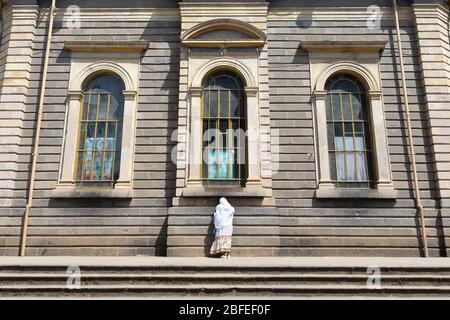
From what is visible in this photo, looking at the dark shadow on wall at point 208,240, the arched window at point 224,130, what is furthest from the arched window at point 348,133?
the dark shadow on wall at point 208,240

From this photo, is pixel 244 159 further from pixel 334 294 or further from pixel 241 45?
pixel 334 294

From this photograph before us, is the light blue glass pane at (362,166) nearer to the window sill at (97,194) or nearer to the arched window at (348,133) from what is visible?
the arched window at (348,133)

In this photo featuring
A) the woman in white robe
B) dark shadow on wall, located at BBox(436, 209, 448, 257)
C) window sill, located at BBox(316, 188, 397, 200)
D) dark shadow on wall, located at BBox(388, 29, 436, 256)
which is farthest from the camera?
dark shadow on wall, located at BBox(388, 29, 436, 256)

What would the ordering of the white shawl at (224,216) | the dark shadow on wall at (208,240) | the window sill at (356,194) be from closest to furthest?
the white shawl at (224,216), the dark shadow on wall at (208,240), the window sill at (356,194)

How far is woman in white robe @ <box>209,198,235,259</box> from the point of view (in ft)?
32.1

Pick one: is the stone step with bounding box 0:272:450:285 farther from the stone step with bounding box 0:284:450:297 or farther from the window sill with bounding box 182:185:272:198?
the window sill with bounding box 182:185:272:198

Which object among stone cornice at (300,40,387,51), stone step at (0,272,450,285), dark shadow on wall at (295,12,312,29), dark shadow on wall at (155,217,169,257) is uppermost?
dark shadow on wall at (295,12,312,29)

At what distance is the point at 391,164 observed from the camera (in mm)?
11125

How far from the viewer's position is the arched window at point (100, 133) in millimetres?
11375

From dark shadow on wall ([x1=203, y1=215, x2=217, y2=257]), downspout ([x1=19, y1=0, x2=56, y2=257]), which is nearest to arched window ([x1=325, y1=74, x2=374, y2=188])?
dark shadow on wall ([x1=203, y1=215, x2=217, y2=257])

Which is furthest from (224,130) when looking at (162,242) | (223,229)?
(162,242)

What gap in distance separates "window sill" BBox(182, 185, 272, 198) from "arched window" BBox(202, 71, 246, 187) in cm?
46

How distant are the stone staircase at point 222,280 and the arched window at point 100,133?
426cm

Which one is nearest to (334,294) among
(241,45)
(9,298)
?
(9,298)
